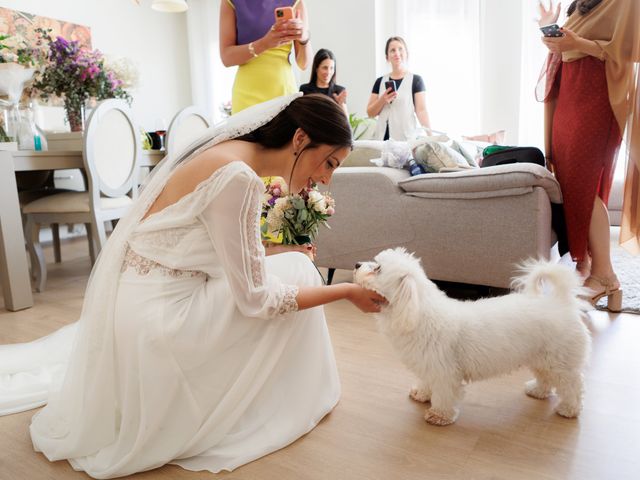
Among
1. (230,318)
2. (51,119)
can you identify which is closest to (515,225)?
(230,318)

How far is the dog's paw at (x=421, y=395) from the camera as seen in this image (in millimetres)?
1616

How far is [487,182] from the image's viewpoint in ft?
7.63

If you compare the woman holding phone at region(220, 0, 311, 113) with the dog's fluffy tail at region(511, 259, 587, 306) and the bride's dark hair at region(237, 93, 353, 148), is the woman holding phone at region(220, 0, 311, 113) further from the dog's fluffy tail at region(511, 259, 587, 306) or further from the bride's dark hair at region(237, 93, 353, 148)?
the dog's fluffy tail at region(511, 259, 587, 306)

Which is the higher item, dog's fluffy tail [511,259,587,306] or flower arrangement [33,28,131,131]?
flower arrangement [33,28,131,131]

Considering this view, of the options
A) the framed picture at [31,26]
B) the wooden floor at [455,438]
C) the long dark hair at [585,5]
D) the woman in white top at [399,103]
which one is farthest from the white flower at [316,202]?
the framed picture at [31,26]

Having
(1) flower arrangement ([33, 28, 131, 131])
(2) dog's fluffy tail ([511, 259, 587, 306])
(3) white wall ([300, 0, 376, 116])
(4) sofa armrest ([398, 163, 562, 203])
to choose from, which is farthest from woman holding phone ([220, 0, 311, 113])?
(3) white wall ([300, 0, 376, 116])

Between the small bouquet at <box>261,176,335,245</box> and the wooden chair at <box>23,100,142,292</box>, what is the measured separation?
165cm

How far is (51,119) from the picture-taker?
5.12 metres

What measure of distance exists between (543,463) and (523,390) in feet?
1.41

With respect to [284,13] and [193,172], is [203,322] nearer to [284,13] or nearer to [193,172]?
[193,172]

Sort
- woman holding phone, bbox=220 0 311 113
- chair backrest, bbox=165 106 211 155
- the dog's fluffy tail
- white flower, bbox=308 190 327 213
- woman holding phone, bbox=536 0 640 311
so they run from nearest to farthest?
the dog's fluffy tail < white flower, bbox=308 190 327 213 < woman holding phone, bbox=220 0 311 113 < woman holding phone, bbox=536 0 640 311 < chair backrest, bbox=165 106 211 155

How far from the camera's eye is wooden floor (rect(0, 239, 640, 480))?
1267mm

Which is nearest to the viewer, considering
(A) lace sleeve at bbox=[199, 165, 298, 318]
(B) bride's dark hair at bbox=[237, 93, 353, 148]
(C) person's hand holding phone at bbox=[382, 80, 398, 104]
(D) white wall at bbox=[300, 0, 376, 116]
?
(A) lace sleeve at bbox=[199, 165, 298, 318]

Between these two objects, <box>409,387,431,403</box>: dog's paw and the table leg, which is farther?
the table leg
